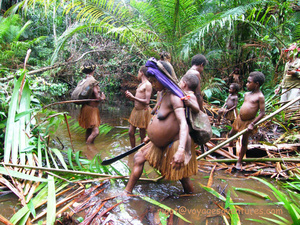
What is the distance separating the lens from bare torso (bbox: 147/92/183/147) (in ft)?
6.93

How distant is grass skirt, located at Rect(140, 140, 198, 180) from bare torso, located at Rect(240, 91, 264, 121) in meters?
1.56

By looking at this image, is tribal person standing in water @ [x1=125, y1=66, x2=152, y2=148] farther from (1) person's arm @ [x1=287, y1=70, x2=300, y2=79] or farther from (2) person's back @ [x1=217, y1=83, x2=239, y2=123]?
(1) person's arm @ [x1=287, y1=70, x2=300, y2=79]

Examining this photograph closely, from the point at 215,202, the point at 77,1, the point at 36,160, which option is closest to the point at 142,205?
the point at 215,202

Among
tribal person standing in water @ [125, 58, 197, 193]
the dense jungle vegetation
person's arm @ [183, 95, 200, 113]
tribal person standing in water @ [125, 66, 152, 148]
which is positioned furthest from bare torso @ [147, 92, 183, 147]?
tribal person standing in water @ [125, 66, 152, 148]

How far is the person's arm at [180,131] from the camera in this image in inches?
71.9

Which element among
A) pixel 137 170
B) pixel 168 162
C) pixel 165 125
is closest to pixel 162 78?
pixel 165 125

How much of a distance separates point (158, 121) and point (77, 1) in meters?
4.69

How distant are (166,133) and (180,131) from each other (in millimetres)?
230

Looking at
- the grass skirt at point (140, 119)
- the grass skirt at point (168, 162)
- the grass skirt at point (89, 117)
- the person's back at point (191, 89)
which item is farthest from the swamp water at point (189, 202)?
the grass skirt at point (89, 117)

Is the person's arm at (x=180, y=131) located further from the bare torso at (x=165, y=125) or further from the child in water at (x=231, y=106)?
the child in water at (x=231, y=106)

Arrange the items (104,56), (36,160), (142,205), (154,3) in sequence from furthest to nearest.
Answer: (104,56), (154,3), (36,160), (142,205)

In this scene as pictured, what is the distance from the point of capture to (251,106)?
10.6 ft

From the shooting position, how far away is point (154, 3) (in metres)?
5.94

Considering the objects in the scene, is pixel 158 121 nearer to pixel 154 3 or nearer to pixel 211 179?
pixel 211 179
